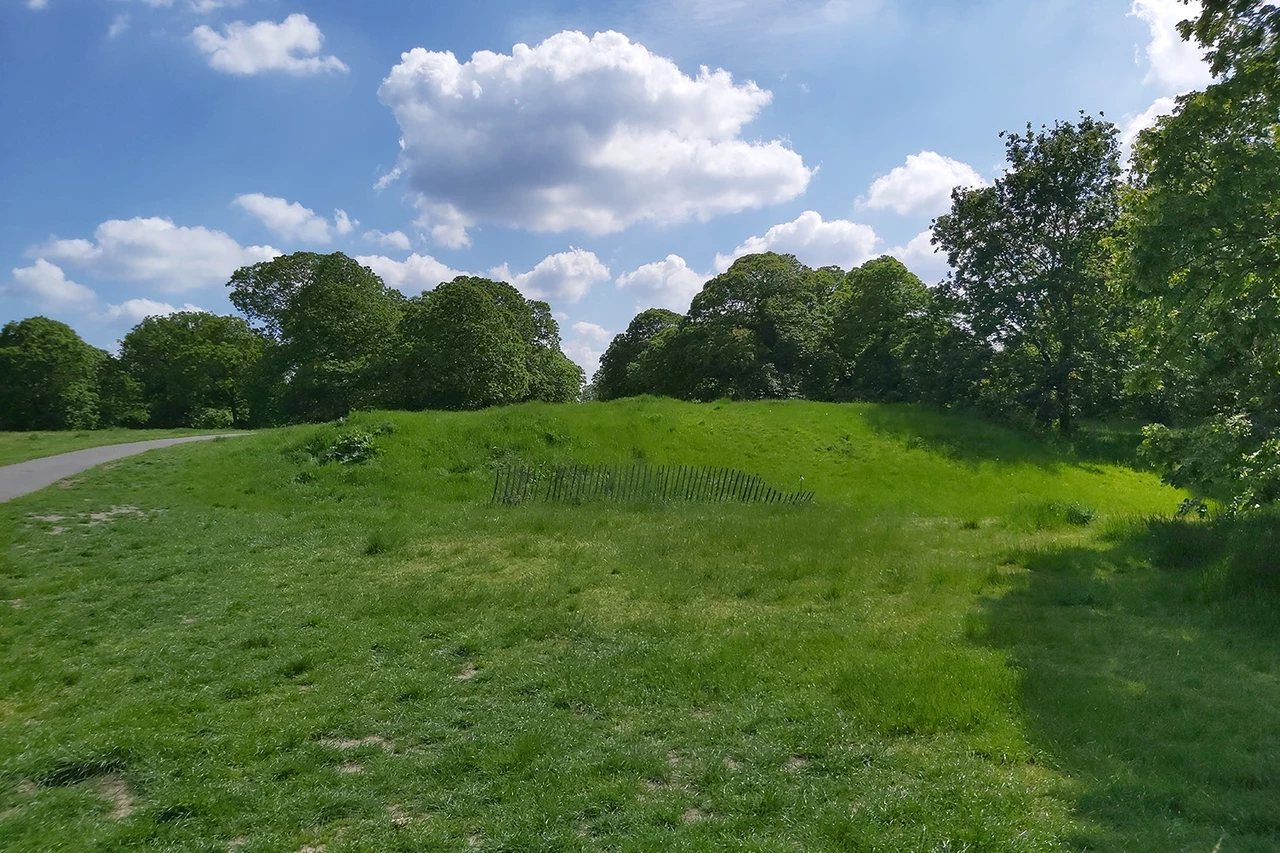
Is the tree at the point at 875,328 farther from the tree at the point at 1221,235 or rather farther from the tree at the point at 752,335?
the tree at the point at 1221,235

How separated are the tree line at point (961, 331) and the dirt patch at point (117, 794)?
12596 mm

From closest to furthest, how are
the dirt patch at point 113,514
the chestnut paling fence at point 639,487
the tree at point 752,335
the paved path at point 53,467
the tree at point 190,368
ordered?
1. the dirt patch at point 113,514
2. the paved path at point 53,467
3. the chestnut paling fence at point 639,487
4. the tree at point 752,335
5. the tree at point 190,368

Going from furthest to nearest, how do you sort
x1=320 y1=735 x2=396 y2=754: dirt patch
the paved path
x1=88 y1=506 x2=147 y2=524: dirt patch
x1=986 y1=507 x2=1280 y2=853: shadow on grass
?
the paved path → x1=88 y1=506 x2=147 y2=524: dirt patch → x1=320 y1=735 x2=396 y2=754: dirt patch → x1=986 y1=507 x2=1280 y2=853: shadow on grass

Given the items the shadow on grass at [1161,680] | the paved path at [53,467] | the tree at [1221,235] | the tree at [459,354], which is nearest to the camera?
the shadow on grass at [1161,680]

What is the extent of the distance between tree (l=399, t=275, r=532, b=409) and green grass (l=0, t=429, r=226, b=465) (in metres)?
11.0

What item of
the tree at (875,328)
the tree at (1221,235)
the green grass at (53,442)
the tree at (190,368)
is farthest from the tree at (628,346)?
the tree at (1221,235)

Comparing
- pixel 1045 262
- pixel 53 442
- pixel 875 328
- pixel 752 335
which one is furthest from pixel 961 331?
pixel 53 442

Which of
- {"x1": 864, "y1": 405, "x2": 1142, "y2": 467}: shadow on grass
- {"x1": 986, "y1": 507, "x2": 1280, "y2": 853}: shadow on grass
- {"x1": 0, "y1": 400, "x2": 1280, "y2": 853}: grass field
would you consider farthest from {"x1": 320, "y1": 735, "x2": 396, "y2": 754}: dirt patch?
{"x1": 864, "y1": 405, "x2": 1142, "y2": 467}: shadow on grass

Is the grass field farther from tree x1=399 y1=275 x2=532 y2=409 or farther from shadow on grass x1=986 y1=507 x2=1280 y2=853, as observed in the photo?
tree x1=399 y1=275 x2=532 y2=409

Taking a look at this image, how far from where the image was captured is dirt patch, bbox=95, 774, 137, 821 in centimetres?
461

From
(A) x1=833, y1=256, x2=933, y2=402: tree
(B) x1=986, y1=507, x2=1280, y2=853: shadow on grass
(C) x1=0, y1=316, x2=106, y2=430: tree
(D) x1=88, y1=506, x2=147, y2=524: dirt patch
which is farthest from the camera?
(C) x1=0, y1=316, x2=106, y2=430: tree

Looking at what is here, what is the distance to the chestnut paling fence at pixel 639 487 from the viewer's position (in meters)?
17.8

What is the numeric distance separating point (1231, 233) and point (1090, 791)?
352 inches

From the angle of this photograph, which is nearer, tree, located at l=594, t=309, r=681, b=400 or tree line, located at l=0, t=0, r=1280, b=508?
tree line, located at l=0, t=0, r=1280, b=508
